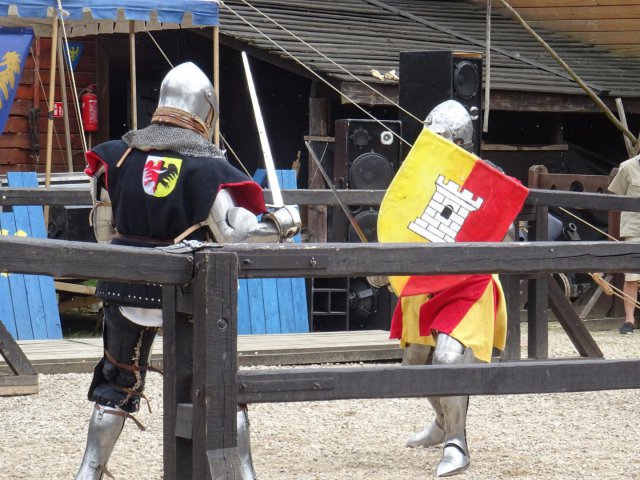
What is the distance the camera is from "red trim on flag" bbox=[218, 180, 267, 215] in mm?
4154

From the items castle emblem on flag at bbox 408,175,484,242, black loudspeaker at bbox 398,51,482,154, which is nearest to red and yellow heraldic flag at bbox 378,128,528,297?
castle emblem on flag at bbox 408,175,484,242

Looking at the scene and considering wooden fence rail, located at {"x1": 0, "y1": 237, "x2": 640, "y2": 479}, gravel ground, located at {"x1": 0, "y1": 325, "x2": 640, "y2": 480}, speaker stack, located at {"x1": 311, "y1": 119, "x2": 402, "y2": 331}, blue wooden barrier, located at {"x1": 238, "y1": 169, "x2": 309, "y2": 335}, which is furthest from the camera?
speaker stack, located at {"x1": 311, "y1": 119, "x2": 402, "y2": 331}

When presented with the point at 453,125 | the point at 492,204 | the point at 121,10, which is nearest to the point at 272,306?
the point at 121,10

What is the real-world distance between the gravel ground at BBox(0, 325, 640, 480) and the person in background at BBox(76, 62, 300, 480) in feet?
2.88

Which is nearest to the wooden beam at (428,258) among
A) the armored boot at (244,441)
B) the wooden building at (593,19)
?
the armored boot at (244,441)

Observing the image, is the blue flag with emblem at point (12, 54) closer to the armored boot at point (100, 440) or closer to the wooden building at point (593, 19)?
the armored boot at point (100, 440)

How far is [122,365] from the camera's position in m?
4.18

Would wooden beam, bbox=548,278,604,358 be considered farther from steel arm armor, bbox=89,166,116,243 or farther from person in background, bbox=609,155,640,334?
steel arm armor, bbox=89,166,116,243

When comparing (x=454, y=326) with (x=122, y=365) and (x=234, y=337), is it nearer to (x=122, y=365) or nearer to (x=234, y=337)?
(x=122, y=365)

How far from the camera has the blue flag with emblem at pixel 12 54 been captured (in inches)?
357

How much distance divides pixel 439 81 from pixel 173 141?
4.07 metres

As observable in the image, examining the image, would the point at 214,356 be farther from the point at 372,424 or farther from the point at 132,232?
the point at 372,424

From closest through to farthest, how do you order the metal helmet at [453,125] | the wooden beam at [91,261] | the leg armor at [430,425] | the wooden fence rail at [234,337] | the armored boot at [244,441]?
the wooden beam at [91,261]
the wooden fence rail at [234,337]
the armored boot at [244,441]
the metal helmet at [453,125]
the leg armor at [430,425]

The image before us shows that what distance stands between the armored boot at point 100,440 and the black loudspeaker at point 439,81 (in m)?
4.02
